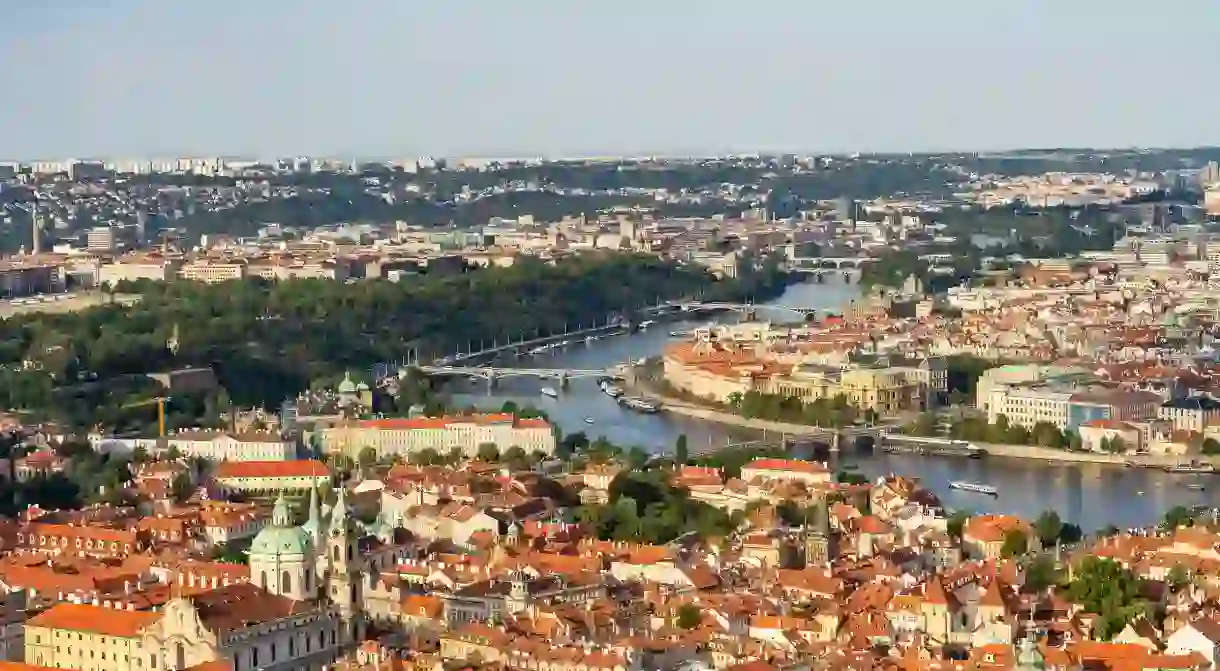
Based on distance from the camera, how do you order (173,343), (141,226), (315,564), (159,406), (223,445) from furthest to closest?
(141,226), (173,343), (159,406), (223,445), (315,564)

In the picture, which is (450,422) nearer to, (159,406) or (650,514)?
(159,406)

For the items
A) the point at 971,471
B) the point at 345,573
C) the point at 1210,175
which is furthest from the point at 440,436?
the point at 1210,175

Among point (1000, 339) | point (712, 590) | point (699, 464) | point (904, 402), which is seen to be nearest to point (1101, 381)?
point (904, 402)

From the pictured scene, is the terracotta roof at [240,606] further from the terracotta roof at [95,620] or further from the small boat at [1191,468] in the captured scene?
the small boat at [1191,468]

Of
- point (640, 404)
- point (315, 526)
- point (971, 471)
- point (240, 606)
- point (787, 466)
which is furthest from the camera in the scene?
point (640, 404)

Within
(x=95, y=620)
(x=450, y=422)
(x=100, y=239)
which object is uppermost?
(x=95, y=620)

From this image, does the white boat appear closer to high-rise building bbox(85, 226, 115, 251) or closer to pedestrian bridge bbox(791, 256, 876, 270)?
pedestrian bridge bbox(791, 256, 876, 270)
